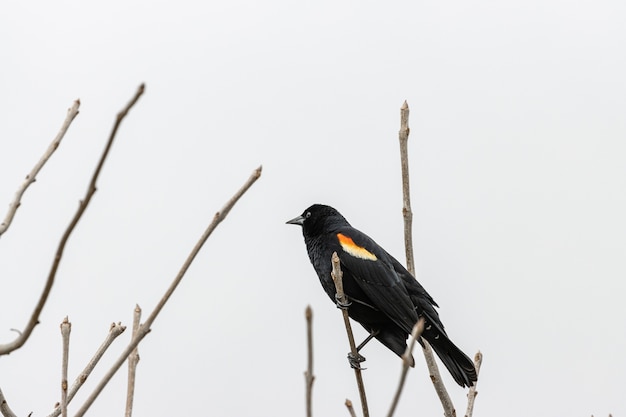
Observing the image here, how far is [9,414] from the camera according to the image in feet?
7.58

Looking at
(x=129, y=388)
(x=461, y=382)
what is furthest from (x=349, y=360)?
(x=129, y=388)

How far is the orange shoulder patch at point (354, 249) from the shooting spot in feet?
18.5

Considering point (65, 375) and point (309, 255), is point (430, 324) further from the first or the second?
point (65, 375)

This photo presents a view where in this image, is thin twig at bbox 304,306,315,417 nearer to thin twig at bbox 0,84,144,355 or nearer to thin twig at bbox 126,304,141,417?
thin twig at bbox 0,84,144,355

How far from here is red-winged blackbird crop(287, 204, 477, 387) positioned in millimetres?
5305

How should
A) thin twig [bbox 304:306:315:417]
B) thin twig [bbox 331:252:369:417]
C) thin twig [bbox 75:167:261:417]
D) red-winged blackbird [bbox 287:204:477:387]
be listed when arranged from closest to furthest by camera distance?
thin twig [bbox 304:306:315:417] → thin twig [bbox 75:167:261:417] → thin twig [bbox 331:252:369:417] → red-winged blackbird [bbox 287:204:477:387]

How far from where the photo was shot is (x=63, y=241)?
167cm

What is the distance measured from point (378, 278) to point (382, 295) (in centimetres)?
13

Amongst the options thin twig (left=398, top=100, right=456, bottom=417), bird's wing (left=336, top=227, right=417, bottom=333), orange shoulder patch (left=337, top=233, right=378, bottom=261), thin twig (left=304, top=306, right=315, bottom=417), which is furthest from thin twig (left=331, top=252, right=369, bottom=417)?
orange shoulder patch (left=337, top=233, right=378, bottom=261)

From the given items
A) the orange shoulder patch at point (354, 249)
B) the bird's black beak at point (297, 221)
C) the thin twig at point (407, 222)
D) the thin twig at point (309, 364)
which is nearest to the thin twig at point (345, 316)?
the thin twig at point (407, 222)

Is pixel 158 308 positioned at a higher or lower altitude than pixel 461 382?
lower

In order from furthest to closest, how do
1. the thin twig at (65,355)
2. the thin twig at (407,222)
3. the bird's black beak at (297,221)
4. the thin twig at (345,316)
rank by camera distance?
the bird's black beak at (297,221), the thin twig at (407,222), the thin twig at (345,316), the thin twig at (65,355)

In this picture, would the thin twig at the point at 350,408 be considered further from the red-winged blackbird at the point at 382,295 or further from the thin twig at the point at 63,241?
the red-winged blackbird at the point at 382,295

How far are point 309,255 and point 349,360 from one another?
61.5 inches
